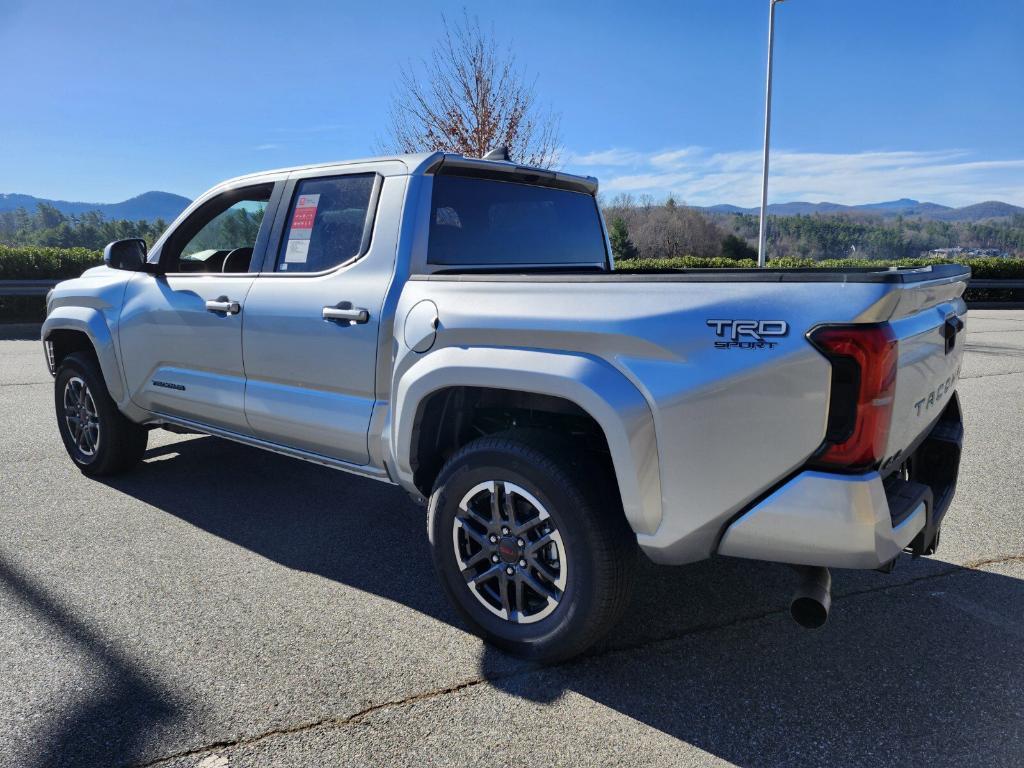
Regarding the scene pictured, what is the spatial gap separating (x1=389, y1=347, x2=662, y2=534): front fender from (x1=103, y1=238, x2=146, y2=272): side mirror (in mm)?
2430

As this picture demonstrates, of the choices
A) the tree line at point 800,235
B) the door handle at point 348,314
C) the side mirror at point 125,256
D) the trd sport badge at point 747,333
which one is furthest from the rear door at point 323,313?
the tree line at point 800,235

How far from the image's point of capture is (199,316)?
408cm

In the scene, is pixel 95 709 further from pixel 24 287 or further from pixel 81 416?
pixel 24 287

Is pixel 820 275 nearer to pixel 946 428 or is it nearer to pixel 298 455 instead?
pixel 946 428

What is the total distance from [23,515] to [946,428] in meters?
4.82

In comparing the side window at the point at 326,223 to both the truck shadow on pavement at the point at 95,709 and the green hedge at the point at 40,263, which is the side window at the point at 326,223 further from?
the green hedge at the point at 40,263

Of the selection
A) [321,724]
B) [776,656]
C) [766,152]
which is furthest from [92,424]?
[766,152]

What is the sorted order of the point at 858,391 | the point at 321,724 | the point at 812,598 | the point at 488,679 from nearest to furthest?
the point at 858,391 < the point at 812,598 < the point at 321,724 < the point at 488,679

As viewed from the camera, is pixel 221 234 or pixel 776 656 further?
pixel 221 234

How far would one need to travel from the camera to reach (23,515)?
14.4 ft

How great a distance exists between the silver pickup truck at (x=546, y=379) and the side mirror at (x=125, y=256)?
0.01m

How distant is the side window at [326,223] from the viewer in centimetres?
351

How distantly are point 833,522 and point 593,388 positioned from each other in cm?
81

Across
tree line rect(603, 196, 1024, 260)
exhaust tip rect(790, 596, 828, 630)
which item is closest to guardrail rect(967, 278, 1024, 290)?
tree line rect(603, 196, 1024, 260)
